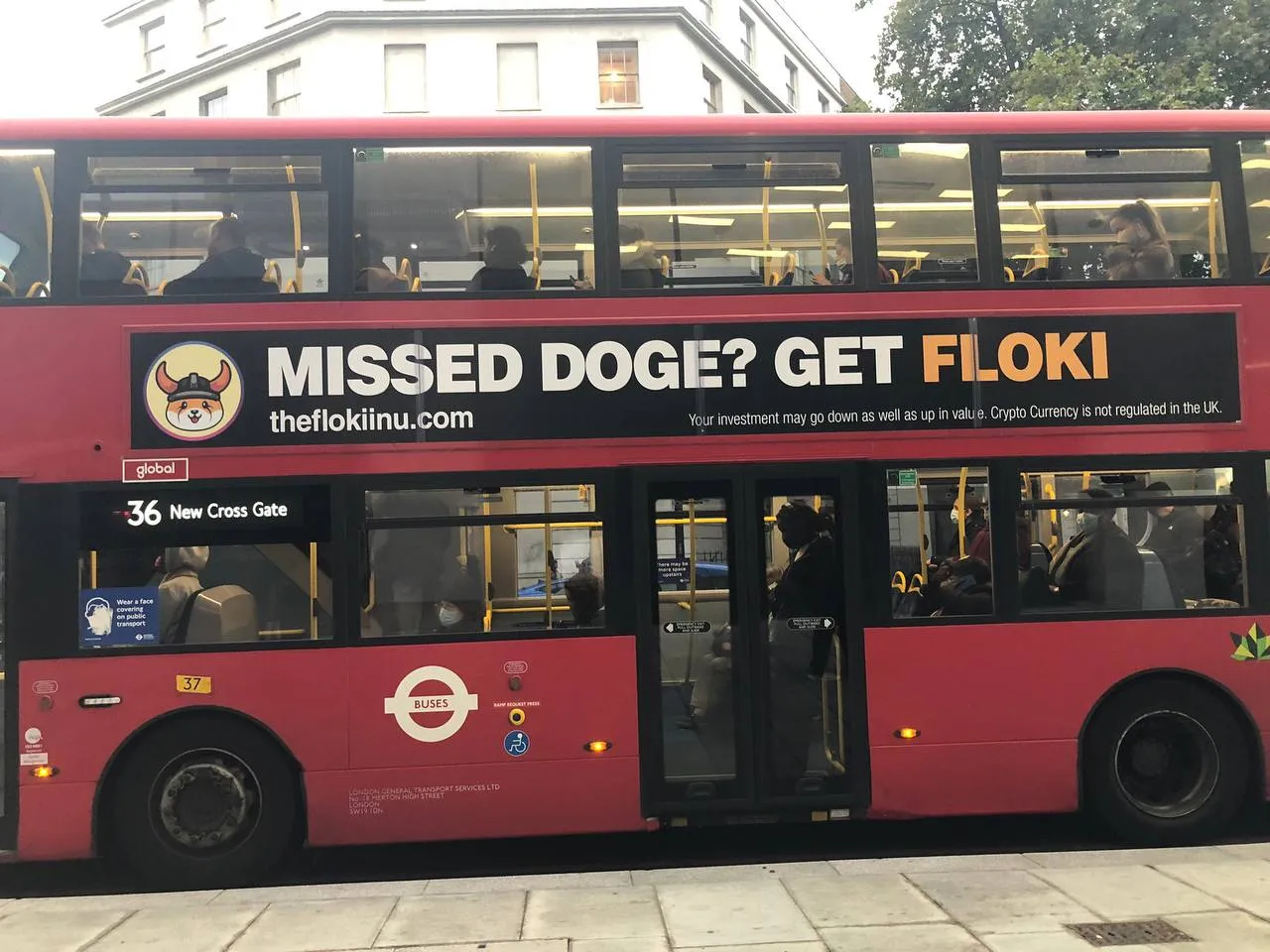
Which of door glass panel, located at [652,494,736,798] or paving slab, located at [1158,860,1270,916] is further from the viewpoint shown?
door glass panel, located at [652,494,736,798]

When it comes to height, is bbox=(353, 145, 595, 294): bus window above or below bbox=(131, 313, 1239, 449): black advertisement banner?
above

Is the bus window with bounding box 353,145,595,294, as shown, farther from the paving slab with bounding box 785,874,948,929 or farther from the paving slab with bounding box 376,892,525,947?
the paving slab with bounding box 785,874,948,929

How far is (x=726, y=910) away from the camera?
4797 millimetres

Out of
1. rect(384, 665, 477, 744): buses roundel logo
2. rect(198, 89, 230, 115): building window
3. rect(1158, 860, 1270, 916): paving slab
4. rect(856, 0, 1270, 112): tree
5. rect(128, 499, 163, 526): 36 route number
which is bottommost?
rect(1158, 860, 1270, 916): paving slab

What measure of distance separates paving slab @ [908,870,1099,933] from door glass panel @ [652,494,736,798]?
1360 mm

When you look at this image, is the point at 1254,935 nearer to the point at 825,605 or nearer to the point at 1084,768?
the point at 1084,768

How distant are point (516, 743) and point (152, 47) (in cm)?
3092

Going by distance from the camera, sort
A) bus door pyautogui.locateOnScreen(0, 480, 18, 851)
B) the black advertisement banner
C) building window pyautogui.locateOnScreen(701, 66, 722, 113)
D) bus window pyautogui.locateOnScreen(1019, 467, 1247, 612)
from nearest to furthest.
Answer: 1. bus door pyautogui.locateOnScreen(0, 480, 18, 851)
2. the black advertisement banner
3. bus window pyautogui.locateOnScreen(1019, 467, 1247, 612)
4. building window pyautogui.locateOnScreen(701, 66, 722, 113)

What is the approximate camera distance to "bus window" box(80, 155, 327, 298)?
570 centimetres

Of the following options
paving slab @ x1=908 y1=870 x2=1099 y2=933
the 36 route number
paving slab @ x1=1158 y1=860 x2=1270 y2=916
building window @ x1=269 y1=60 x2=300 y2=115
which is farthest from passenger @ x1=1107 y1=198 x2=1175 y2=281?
building window @ x1=269 y1=60 x2=300 y2=115

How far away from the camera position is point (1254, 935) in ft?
14.3

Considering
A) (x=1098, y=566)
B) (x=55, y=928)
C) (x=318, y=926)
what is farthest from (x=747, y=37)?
(x=55, y=928)

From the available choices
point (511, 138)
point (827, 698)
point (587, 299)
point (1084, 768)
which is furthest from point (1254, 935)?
point (511, 138)

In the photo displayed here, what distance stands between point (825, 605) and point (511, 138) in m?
3.50
